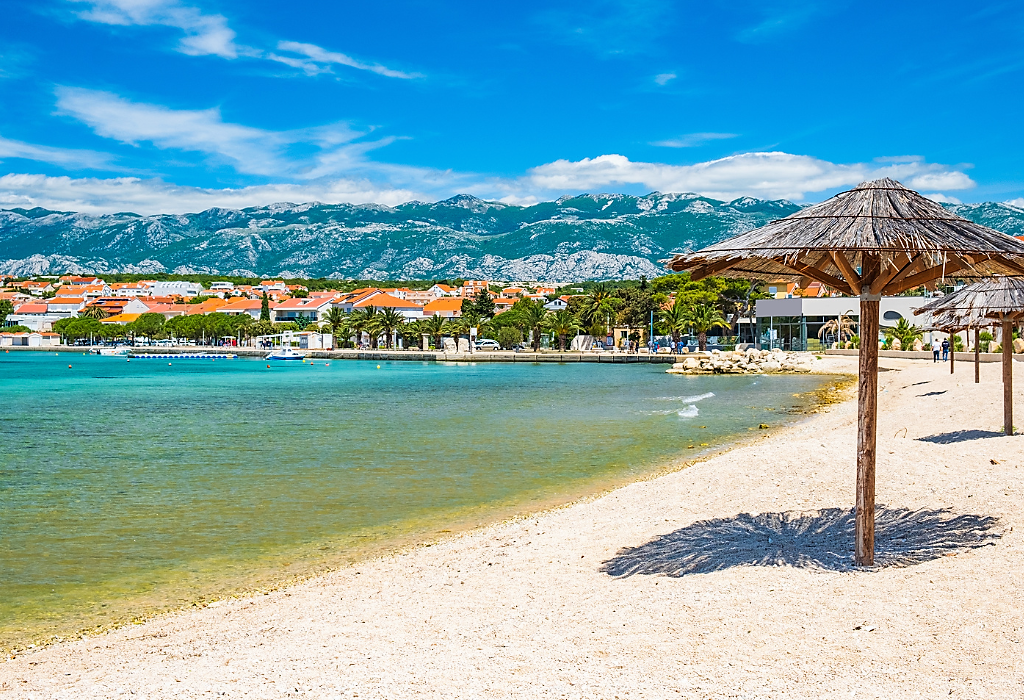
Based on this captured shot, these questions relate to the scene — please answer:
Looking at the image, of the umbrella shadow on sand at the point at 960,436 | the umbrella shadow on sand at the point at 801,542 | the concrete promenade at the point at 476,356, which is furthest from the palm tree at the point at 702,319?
the umbrella shadow on sand at the point at 801,542

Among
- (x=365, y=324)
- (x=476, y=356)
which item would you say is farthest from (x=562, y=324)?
(x=365, y=324)

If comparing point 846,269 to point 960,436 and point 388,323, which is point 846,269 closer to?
point 960,436

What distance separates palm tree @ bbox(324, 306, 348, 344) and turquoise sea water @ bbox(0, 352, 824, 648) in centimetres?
6167

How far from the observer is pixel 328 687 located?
15.9 feet

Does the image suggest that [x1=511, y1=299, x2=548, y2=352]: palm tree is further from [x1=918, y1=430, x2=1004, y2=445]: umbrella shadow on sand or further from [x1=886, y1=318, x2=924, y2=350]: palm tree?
[x1=918, y1=430, x2=1004, y2=445]: umbrella shadow on sand

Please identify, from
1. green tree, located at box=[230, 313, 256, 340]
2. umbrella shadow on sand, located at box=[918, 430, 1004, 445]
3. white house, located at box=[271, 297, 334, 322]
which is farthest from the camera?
white house, located at box=[271, 297, 334, 322]

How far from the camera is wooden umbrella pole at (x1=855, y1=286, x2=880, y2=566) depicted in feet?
21.3

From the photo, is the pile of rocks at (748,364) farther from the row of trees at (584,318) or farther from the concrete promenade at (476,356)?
the row of trees at (584,318)

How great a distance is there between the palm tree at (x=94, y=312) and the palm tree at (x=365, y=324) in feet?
206

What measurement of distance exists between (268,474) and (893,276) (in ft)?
40.6

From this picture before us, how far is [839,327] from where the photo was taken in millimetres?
64875

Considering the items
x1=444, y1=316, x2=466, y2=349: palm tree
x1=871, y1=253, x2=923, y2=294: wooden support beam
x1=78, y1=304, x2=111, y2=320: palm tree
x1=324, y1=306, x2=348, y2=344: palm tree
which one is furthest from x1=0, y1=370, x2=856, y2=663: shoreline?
x1=78, y1=304, x2=111, y2=320: palm tree

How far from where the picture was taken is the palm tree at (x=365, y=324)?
317 feet

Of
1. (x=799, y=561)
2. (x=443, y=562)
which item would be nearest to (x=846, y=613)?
(x=799, y=561)
